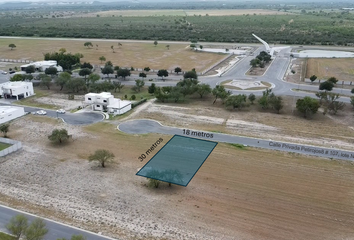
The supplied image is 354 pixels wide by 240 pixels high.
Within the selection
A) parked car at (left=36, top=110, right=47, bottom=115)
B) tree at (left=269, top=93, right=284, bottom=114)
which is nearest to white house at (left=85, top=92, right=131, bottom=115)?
parked car at (left=36, top=110, right=47, bottom=115)

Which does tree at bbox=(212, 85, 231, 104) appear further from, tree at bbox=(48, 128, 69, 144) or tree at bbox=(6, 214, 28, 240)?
tree at bbox=(6, 214, 28, 240)

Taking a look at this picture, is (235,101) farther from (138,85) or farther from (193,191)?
(193,191)

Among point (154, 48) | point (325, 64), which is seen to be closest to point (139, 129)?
point (325, 64)

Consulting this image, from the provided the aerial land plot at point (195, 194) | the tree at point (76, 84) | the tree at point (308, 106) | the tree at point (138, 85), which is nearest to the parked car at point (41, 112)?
the tree at point (76, 84)

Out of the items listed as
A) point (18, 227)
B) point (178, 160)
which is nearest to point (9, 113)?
point (178, 160)

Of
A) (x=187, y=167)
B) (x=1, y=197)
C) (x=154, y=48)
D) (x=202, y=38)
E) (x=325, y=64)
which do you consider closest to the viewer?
(x=1, y=197)

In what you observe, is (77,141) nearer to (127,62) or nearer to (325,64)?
(127,62)
